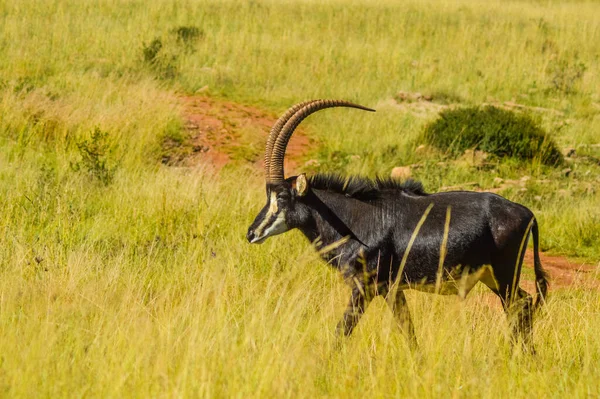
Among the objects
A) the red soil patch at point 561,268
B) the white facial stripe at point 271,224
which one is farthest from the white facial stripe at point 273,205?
the red soil patch at point 561,268

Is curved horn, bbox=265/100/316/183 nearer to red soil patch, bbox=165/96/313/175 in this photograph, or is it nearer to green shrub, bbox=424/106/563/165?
red soil patch, bbox=165/96/313/175

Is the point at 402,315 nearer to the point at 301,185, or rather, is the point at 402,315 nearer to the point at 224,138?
the point at 301,185

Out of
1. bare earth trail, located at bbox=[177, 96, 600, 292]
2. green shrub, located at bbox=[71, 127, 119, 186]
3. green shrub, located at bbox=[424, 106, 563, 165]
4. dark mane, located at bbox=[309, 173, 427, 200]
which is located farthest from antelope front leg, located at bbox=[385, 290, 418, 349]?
green shrub, located at bbox=[424, 106, 563, 165]

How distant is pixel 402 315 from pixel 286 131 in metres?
1.49

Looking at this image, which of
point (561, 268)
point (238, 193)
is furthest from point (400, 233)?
point (561, 268)

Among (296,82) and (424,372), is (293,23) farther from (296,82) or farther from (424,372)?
(424,372)

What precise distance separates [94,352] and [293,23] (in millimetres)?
17469

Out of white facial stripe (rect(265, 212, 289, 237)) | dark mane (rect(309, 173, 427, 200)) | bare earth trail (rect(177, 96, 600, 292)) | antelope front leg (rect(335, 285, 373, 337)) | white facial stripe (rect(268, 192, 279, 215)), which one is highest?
dark mane (rect(309, 173, 427, 200))

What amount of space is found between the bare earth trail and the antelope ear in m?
5.71

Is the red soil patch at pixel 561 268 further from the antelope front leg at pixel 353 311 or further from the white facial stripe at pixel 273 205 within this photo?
the white facial stripe at pixel 273 205

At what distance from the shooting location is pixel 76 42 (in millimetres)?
16891

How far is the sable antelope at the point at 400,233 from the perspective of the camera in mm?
5605

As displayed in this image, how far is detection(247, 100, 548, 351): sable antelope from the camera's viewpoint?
5.61 metres

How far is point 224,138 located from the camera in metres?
13.0
